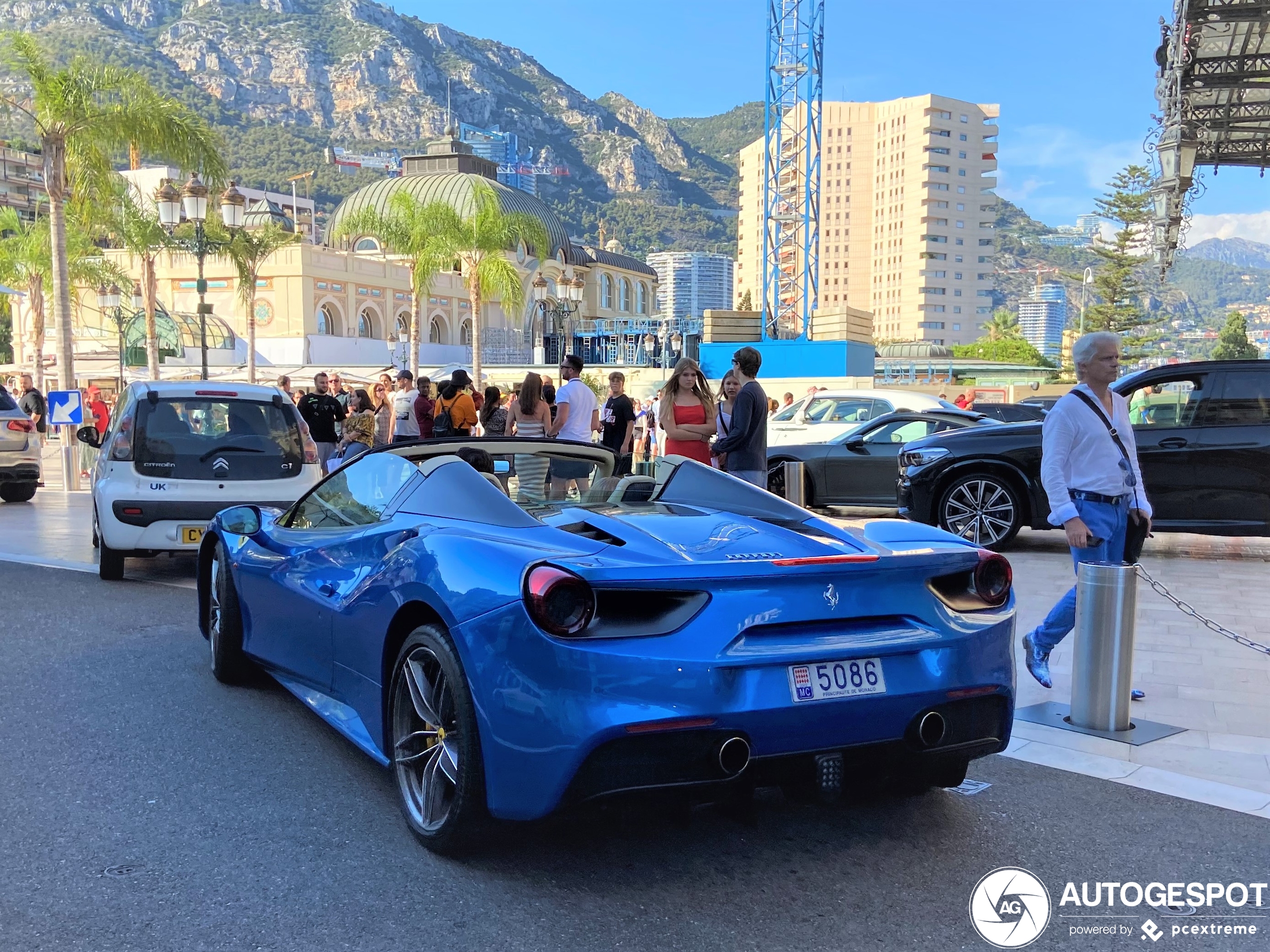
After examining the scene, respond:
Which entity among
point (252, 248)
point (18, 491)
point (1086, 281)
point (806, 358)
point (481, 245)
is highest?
point (1086, 281)

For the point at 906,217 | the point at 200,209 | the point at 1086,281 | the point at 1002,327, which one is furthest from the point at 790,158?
the point at 906,217

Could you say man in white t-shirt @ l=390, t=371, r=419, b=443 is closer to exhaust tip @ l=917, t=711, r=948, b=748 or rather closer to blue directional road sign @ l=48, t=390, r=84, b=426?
blue directional road sign @ l=48, t=390, r=84, b=426

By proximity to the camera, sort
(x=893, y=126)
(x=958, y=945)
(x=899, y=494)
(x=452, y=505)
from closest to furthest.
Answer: (x=958, y=945)
(x=452, y=505)
(x=899, y=494)
(x=893, y=126)

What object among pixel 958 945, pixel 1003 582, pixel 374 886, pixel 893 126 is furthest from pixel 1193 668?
pixel 893 126

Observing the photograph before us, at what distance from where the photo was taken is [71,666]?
6199 millimetres

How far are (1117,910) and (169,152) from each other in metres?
22.9

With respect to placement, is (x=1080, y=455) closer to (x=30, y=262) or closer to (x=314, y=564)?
(x=314, y=564)

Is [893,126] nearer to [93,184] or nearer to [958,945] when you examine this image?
[93,184]

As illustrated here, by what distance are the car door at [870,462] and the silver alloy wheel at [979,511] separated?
79.2 inches

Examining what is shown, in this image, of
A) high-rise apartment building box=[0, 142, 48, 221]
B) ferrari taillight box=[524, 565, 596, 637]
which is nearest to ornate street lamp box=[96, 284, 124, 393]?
ferrari taillight box=[524, 565, 596, 637]

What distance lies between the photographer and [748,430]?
338 inches

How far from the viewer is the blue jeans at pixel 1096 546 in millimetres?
5492

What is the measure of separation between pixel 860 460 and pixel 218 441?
22.6ft

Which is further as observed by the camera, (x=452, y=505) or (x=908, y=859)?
(x=452, y=505)
